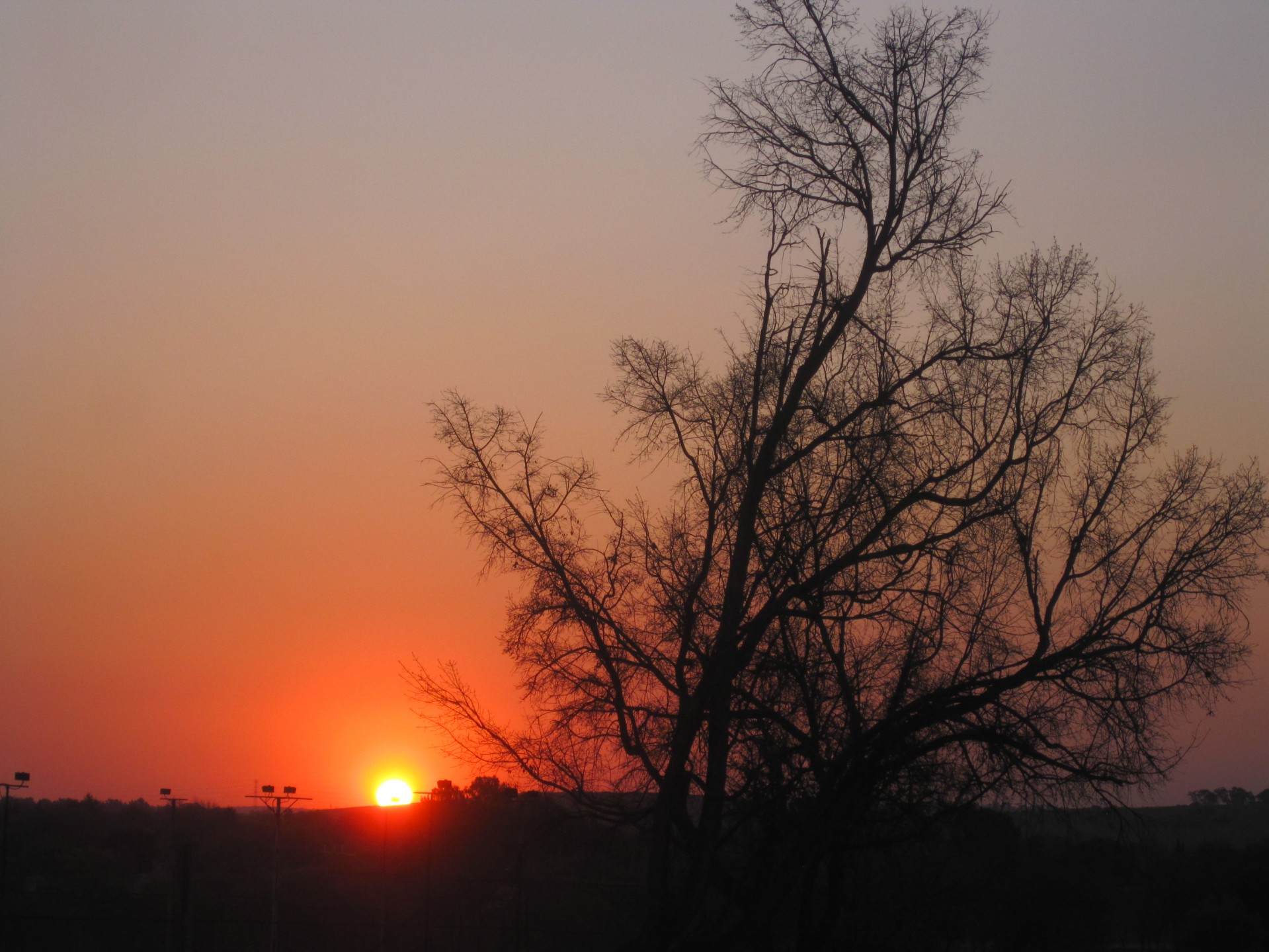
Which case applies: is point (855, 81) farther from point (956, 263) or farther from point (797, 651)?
point (797, 651)

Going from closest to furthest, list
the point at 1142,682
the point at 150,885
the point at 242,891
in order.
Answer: the point at 1142,682 → the point at 242,891 → the point at 150,885

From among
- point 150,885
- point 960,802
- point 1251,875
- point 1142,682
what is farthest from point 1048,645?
point 150,885

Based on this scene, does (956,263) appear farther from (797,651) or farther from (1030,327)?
(797,651)

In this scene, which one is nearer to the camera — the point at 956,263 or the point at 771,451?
the point at 771,451

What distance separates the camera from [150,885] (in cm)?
4797

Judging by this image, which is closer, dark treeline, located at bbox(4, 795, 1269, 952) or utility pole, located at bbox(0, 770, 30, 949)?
dark treeline, located at bbox(4, 795, 1269, 952)

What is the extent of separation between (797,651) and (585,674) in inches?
75.2

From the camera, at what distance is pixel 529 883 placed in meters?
19.5

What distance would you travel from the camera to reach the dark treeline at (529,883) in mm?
10641

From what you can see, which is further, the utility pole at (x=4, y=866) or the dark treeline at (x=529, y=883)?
the utility pole at (x=4, y=866)

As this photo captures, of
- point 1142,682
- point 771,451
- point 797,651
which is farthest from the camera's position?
point 797,651

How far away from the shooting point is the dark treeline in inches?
419

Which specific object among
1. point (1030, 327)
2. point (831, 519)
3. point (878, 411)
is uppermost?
point (1030, 327)

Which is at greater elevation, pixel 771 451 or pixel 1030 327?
pixel 1030 327
